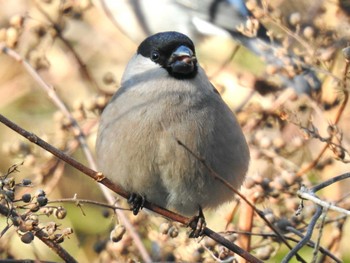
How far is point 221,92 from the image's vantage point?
142 inches

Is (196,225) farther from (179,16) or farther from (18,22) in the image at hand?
(179,16)

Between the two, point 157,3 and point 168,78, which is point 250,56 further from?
A: point 168,78

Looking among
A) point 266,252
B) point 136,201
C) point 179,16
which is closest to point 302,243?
point 266,252

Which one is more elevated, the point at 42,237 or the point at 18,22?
the point at 18,22

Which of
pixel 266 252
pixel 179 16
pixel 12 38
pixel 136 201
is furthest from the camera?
pixel 179 16

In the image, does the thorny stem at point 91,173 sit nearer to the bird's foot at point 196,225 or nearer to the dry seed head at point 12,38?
the bird's foot at point 196,225

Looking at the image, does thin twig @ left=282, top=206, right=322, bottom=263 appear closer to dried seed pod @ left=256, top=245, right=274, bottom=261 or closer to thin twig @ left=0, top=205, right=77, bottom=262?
thin twig @ left=0, top=205, right=77, bottom=262

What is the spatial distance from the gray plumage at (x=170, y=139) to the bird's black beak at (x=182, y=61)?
0.07 ft

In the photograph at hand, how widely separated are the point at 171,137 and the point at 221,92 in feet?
3.05

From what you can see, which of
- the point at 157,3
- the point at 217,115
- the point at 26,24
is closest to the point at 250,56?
the point at 157,3

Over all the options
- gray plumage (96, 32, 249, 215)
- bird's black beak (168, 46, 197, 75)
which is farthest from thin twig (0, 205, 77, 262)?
bird's black beak (168, 46, 197, 75)

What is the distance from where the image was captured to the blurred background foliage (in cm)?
274

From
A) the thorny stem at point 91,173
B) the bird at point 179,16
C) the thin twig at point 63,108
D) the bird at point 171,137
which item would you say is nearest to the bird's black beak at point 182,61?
the bird at point 171,137

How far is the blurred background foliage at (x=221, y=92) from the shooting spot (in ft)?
8.98
